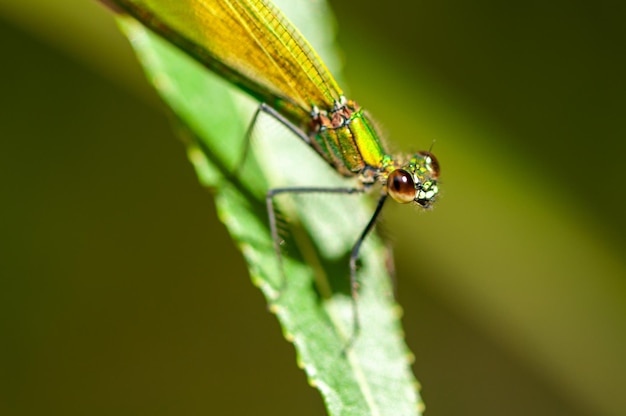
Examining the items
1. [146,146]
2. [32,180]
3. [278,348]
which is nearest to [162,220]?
[146,146]

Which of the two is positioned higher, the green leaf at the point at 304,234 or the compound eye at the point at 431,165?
the compound eye at the point at 431,165

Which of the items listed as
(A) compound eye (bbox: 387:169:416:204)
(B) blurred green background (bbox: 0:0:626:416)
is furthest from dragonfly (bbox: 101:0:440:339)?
(B) blurred green background (bbox: 0:0:626:416)

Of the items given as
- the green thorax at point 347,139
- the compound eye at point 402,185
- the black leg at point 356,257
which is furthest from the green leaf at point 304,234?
the compound eye at point 402,185

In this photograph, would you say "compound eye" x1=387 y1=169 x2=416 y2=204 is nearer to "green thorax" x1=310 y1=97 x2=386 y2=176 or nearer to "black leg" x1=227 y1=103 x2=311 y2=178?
"green thorax" x1=310 y1=97 x2=386 y2=176

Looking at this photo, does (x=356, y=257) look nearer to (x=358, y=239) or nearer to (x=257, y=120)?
(x=358, y=239)

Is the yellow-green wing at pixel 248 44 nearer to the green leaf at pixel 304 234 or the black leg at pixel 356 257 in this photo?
the green leaf at pixel 304 234

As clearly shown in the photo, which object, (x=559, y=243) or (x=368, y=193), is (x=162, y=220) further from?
(x=559, y=243)
